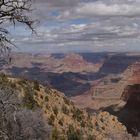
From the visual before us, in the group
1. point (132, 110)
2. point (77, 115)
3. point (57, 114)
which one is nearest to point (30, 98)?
A: point (57, 114)

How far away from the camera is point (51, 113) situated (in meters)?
52.6

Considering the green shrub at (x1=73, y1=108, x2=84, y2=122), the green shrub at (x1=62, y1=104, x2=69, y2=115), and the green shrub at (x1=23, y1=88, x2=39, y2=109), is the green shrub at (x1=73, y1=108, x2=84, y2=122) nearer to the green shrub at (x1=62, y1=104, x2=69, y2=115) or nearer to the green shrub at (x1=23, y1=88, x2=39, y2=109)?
the green shrub at (x1=62, y1=104, x2=69, y2=115)

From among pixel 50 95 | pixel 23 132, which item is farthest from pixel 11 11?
pixel 50 95

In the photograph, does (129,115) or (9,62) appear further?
(129,115)

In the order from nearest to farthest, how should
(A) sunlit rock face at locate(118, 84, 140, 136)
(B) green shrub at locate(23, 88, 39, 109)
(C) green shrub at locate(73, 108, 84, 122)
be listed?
(B) green shrub at locate(23, 88, 39, 109), (C) green shrub at locate(73, 108, 84, 122), (A) sunlit rock face at locate(118, 84, 140, 136)

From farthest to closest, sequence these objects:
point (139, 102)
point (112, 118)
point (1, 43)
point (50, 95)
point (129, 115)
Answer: point (139, 102), point (129, 115), point (112, 118), point (50, 95), point (1, 43)

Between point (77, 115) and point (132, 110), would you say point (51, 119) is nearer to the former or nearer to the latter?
point (77, 115)

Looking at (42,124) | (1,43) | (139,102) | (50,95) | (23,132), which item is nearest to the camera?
(1,43)

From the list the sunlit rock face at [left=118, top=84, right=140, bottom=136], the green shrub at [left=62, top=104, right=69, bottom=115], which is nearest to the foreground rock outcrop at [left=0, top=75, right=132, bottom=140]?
the green shrub at [left=62, top=104, right=69, bottom=115]

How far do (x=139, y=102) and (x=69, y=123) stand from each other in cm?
12290

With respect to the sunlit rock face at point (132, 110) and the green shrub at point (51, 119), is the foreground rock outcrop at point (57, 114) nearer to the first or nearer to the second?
the green shrub at point (51, 119)

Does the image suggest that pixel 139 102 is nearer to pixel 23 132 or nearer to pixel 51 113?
pixel 51 113

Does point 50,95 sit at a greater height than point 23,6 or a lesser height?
lesser

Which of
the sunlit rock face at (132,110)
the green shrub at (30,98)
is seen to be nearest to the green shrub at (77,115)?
the green shrub at (30,98)
